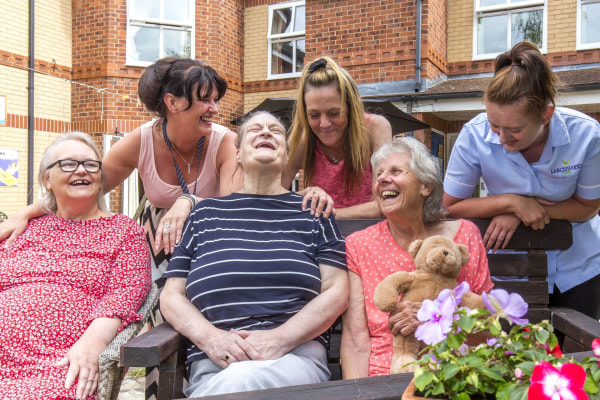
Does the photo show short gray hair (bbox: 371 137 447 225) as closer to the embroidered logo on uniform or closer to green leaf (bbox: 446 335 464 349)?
the embroidered logo on uniform

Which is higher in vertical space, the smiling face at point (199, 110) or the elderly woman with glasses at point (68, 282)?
the smiling face at point (199, 110)

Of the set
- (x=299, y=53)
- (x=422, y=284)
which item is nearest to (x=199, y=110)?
(x=422, y=284)

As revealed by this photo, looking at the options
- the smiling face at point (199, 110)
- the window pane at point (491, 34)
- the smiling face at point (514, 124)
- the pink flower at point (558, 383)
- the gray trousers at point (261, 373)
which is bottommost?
the gray trousers at point (261, 373)

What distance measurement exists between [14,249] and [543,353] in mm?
A: 2321

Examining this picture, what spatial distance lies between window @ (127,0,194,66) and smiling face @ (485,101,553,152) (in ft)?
32.3

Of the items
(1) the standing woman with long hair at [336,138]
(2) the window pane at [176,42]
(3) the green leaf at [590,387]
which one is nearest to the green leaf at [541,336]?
(3) the green leaf at [590,387]

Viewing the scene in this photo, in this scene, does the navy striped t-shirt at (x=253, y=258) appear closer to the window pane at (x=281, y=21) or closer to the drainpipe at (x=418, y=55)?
the drainpipe at (x=418, y=55)

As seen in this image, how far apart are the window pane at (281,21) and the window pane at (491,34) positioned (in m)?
4.24

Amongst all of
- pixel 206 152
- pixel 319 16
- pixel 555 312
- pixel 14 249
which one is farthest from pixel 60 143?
pixel 319 16

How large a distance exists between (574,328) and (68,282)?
2.15 meters

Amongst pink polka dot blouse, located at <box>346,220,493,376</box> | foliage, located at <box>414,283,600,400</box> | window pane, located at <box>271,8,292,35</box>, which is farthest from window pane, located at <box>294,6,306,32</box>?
foliage, located at <box>414,283,600,400</box>

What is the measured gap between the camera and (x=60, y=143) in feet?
8.48

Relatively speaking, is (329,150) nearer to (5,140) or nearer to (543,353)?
(543,353)

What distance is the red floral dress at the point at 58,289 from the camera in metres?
2.15
